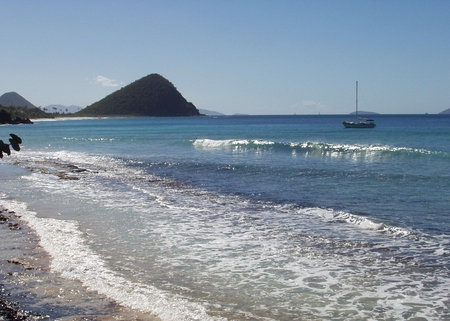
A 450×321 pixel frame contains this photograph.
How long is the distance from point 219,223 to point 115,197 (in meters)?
5.06

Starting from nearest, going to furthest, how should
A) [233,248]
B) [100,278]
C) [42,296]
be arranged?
[42,296], [100,278], [233,248]

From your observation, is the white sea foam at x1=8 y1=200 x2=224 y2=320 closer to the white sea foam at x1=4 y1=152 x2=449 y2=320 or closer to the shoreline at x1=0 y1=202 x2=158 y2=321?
the white sea foam at x1=4 y1=152 x2=449 y2=320

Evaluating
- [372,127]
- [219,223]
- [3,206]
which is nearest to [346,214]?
[219,223]

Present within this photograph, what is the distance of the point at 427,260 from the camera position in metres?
7.98

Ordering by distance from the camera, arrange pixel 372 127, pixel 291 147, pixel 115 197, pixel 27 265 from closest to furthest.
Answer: pixel 27 265, pixel 115 197, pixel 291 147, pixel 372 127

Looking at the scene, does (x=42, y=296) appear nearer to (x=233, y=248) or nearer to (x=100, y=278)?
(x=100, y=278)

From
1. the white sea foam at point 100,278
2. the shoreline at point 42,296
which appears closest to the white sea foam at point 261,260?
the white sea foam at point 100,278

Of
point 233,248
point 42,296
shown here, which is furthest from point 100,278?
point 233,248

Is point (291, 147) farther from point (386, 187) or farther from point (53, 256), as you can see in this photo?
point (53, 256)

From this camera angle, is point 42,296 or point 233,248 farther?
point 233,248

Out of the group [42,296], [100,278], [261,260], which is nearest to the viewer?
[42,296]

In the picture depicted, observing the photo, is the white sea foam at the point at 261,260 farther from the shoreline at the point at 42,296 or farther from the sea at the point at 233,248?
the shoreline at the point at 42,296

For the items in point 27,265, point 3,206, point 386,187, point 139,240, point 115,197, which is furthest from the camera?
point 386,187

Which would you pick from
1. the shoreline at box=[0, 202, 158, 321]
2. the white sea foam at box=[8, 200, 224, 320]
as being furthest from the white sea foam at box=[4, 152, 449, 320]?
the shoreline at box=[0, 202, 158, 321]
